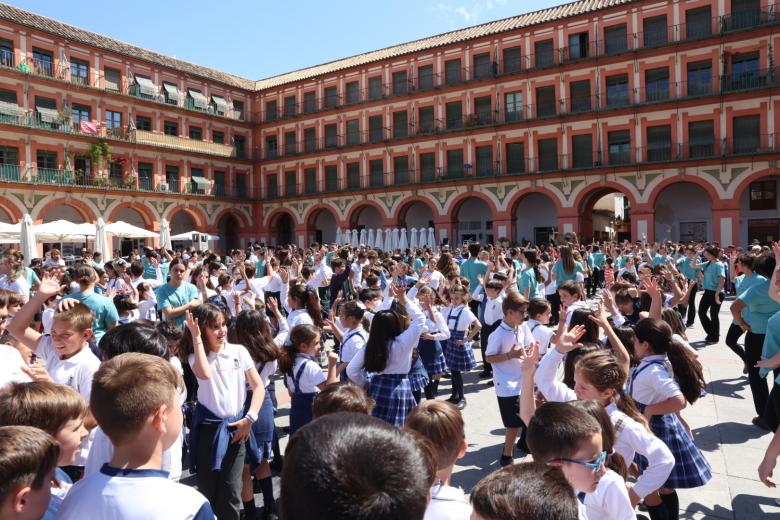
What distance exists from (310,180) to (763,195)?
89.6ft

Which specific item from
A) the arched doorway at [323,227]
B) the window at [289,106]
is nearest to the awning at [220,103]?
the window at [289,106]

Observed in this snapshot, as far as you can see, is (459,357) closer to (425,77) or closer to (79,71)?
(425,77)

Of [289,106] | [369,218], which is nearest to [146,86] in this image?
[289,106]

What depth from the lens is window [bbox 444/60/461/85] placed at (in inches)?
1271

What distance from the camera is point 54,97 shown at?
28875 mm

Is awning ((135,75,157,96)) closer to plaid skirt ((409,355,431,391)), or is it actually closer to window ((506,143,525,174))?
window ((506,143,525,174))

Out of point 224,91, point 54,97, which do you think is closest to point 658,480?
point 54,97

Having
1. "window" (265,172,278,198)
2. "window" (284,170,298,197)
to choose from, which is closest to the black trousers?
"window" (284,170,298,197)

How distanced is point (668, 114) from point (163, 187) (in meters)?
29.2

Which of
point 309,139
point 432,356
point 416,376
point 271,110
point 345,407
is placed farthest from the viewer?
point 271,110

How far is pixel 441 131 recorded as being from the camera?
106 feet

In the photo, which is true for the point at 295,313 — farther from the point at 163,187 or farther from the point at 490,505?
the point at 163,187

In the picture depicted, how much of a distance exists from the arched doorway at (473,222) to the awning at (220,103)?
60.6 ft

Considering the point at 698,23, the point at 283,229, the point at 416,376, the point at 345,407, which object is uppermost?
the point at 698,23
